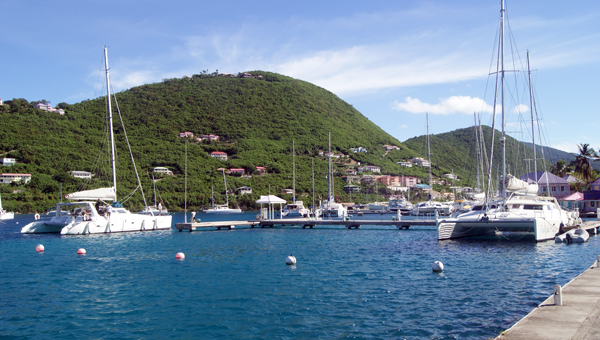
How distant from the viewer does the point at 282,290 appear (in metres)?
15.4

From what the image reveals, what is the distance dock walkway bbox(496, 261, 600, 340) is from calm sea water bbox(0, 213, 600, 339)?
1492 millimetres

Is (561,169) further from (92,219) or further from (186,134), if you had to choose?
(186,134)

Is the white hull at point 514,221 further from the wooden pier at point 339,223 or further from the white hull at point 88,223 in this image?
the white hull at point 88,223

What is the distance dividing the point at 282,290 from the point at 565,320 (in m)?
9.08

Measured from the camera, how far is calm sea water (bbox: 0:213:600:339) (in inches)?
441

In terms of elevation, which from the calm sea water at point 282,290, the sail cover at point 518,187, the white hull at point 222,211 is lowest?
the calm sea water at point 282,290

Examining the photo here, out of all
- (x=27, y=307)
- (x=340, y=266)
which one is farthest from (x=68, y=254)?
(x=340, y=266)

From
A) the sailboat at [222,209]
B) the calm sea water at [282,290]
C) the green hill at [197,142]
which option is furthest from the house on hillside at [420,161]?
the calm sea water at [282,290]

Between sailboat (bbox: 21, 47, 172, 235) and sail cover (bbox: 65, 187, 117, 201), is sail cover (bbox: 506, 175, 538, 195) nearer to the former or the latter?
sailboat (bbox: 21, 47, 172, 235)

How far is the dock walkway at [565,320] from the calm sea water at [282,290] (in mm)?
1492

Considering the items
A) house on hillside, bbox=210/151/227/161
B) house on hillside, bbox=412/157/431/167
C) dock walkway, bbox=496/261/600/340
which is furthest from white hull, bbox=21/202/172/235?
house on hillside, bbox=412/157/431/167

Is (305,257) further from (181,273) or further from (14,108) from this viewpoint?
(14,108)

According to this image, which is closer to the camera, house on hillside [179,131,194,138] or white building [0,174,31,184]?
white building [0,174,31,184]

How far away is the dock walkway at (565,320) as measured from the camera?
25.0 ft
